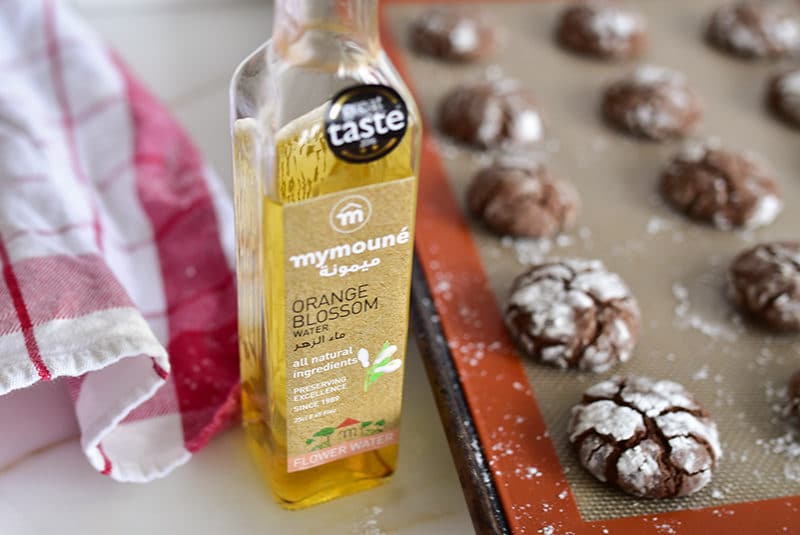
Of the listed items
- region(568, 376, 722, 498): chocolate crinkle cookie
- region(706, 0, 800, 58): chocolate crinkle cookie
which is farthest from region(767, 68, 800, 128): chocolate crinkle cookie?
region(568, 376, 722, 498): chocolate crinkle cookie

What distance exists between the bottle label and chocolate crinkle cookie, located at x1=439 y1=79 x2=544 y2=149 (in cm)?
53

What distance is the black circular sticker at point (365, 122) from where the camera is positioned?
63 centimetres

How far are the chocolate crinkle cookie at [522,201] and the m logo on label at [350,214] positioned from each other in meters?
0.44

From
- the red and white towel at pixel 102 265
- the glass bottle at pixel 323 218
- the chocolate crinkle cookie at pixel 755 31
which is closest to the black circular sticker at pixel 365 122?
the glass bottle at pixel 323 218

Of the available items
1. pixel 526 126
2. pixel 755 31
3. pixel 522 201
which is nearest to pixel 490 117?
pixel 526 126

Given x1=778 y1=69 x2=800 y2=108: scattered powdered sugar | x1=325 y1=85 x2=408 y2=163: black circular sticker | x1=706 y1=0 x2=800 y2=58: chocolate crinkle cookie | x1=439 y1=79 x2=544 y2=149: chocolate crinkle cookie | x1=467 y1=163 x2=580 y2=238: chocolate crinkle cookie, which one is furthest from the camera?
x1=706 y1=0 x2=800 y2=58: chocolate crinkle cookie

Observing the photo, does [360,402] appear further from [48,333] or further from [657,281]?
[657,281]

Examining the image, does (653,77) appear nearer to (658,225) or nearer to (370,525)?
(658,225)

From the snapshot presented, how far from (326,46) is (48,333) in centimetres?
37

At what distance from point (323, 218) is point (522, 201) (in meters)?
0.48

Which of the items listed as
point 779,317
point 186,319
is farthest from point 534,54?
point 186,319

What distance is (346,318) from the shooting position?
723mm

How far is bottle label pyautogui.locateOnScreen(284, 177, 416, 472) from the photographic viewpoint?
2.19 ft

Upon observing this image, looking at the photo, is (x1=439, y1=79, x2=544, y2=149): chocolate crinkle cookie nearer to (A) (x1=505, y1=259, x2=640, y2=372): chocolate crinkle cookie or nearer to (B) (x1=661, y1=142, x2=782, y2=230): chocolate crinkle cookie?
(B) (x1=661, y1=142, x2=782, y2=230): chocolate crinkle cookie
